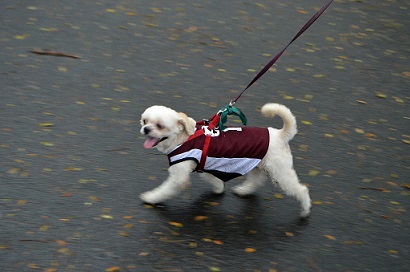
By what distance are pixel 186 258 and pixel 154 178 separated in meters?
1.41

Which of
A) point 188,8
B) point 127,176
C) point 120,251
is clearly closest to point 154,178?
point 127,176

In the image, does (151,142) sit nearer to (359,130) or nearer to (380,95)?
(359,130)

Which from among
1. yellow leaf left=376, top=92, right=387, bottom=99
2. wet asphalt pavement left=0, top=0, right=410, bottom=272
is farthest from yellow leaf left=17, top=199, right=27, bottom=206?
yellow leaf left=376, top=92, right=387, bottom=99

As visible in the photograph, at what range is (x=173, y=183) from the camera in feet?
20.4

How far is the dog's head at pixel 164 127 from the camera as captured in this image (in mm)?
5914

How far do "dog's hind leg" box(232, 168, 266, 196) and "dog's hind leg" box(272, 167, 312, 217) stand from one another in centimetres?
38

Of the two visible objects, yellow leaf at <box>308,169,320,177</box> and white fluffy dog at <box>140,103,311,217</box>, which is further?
yellow leaf at <box>308,169,320,177</box>

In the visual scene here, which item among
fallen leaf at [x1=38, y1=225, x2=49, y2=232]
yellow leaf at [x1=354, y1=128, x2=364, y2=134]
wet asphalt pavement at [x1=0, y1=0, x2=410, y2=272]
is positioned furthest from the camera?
yellow leaf at [x1=354, y1=128, x2=364, y2=134]

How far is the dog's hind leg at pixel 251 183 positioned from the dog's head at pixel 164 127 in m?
0.96

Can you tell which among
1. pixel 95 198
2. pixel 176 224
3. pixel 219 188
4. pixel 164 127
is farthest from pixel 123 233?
pixel 219 188

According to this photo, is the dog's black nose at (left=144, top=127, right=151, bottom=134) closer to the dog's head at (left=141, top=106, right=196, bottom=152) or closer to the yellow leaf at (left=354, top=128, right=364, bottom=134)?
the dog's head at (left=141, top=106, right=196, bottom=152)

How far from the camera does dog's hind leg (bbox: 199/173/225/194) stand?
6.68m

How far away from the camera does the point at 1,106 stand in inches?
315

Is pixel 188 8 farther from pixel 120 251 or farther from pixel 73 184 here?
pixel 120 251
